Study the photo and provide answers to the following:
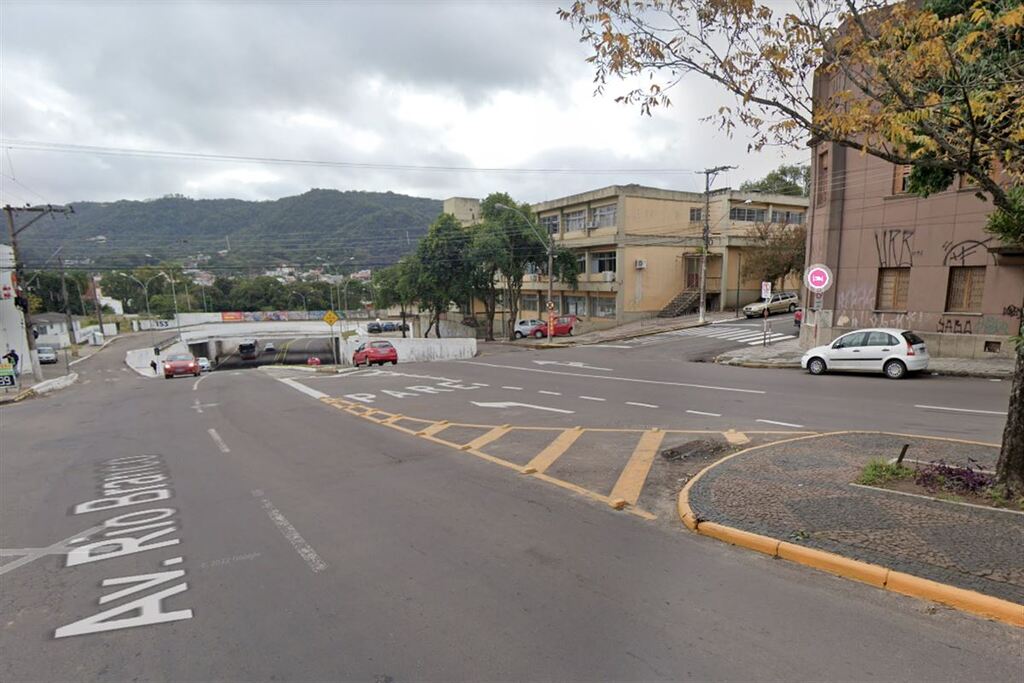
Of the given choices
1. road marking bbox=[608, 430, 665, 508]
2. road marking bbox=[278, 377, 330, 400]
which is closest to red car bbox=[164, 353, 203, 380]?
road marking bbox=[278, 377, 330, 400]

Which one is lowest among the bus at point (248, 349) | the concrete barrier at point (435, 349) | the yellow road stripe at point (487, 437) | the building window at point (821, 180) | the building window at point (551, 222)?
the bus at point (248, 349)

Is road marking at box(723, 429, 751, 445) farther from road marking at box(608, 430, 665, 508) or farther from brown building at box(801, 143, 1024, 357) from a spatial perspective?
brown building at box(801, 143, 1024, 357)

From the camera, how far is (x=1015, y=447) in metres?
5.29

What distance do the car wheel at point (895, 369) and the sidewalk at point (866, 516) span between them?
9.50m

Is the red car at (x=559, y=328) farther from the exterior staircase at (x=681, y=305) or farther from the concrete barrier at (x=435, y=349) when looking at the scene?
the exterior staircase at (x=681, y=305)

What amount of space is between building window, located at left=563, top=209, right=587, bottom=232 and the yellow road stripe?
3502 cm

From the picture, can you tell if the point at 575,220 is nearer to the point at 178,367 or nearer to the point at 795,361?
the point at 795,361

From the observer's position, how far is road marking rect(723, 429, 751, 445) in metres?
8.44

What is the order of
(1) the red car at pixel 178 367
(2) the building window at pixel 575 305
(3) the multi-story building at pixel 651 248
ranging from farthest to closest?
(2) the building window at pixel 575 305
(3) the multi-story building at pixel 651 248
(1) the red car at pixel 178 367

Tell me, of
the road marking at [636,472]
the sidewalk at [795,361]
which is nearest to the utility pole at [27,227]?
the road marking at [636,472]

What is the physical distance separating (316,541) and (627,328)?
34.0m

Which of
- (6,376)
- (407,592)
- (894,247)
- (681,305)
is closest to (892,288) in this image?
(894,247)

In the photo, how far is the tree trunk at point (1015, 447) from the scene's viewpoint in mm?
5234

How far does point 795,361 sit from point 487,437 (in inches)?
593
